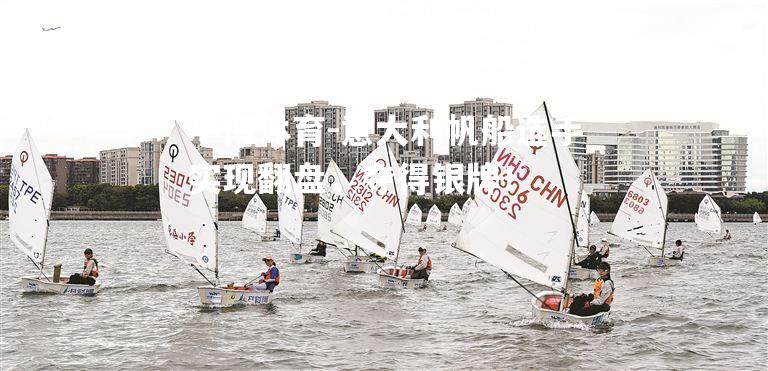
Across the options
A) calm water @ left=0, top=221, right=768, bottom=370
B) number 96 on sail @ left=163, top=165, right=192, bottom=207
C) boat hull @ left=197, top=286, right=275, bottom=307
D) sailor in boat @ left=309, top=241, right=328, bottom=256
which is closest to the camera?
calm water @ left=0, top=221, right=768, bottom=370

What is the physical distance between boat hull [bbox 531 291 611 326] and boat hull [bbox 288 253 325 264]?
81.7ft

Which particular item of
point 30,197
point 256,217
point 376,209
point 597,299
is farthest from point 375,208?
point 256,217

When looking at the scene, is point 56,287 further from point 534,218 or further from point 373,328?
point 534,218

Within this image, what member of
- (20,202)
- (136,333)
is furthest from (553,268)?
(20,202)

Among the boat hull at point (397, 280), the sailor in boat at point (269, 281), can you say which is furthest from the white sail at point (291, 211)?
the sailor in boat at point (269, 281)

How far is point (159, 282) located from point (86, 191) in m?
162

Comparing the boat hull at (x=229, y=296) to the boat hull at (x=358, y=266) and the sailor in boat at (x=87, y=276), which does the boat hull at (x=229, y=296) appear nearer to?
the sailor in boat at (x=87, y=276)

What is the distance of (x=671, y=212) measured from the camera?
650 ft

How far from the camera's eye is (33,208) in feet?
109

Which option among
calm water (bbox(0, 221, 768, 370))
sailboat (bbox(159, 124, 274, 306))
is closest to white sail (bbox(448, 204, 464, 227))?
calm water (bbox(0, 221, 768, 370))

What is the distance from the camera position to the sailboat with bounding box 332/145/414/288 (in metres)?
37.8

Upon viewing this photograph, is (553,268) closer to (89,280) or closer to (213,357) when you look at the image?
(213,357)

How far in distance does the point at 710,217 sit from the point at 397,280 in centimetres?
6159

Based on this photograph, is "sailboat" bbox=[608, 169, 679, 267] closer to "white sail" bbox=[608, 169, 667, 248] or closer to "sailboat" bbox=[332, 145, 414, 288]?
"white sail" bbox=[608, 169, 667, 248]
